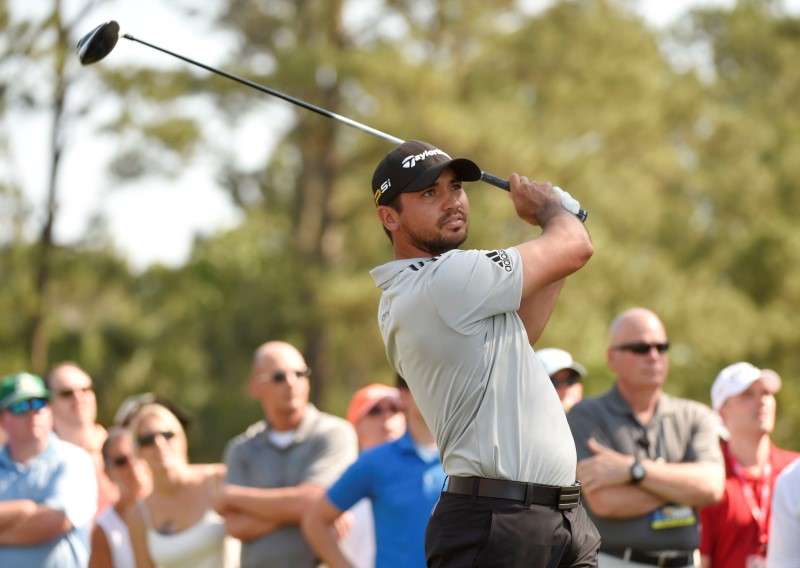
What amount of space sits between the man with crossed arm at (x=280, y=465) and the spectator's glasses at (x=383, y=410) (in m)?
0.73

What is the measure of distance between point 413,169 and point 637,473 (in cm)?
285

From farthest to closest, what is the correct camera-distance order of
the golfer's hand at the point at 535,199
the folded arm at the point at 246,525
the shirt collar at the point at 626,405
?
the folded arm at the point at 246,525, the shirt collar at the point at 626,405, the golfer's hand at the point at 535,199

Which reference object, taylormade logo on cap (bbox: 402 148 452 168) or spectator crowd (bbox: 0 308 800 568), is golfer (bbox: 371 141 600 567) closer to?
taylormade logo on cap (bbox: 402 148 452 168)

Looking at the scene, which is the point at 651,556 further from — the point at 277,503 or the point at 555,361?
the point at 277,503

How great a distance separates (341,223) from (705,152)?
38.0 feet

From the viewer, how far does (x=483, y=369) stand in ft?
14.7

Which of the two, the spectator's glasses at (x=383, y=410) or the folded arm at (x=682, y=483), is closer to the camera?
the folded arm at (x=682, y=483)

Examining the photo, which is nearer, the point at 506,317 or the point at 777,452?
the point at 506,317

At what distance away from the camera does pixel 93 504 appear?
25.2 feet

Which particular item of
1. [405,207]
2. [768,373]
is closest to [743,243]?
[768,373]

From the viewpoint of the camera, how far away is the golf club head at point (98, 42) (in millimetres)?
5434

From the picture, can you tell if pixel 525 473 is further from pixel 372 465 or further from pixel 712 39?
pixel 712 39

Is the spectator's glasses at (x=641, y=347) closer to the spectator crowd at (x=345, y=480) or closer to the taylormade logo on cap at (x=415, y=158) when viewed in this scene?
the spectator crowd at (x=345, y=480)

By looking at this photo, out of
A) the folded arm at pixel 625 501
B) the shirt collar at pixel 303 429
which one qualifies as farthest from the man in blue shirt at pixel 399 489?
the shirt collar at pixel 303 429
